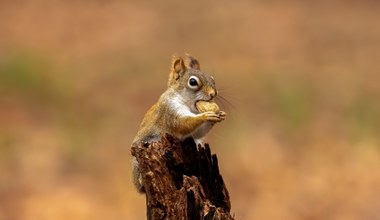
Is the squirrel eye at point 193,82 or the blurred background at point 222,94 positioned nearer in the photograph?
the squirrel eye at point 193,82

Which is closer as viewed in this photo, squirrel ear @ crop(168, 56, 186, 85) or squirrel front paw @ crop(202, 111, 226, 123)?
squirrel front paw @ crop(202, 111, 226, 123)

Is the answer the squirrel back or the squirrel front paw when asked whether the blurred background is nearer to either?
the squirrel back

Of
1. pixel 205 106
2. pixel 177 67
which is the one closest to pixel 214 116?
pixel 205 106

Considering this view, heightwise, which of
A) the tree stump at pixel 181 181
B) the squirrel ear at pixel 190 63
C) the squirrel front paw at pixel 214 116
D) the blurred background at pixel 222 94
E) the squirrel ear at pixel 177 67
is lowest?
the tree stump at pixel 181 181

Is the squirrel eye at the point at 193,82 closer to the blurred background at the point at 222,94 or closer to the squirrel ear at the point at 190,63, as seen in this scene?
the squirrel ear at the point at 190,63

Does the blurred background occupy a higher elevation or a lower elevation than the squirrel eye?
higher

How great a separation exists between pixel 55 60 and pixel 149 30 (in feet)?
7.56

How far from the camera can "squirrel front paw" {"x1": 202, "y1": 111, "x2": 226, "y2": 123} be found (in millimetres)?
6066

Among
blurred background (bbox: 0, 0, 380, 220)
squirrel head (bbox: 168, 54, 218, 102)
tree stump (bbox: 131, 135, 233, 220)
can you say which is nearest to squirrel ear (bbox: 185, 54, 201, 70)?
squirrel head (bbox: 168, 54, 218, 102)

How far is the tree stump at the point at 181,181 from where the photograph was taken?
566 centimetres

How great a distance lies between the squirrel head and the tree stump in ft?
1.55

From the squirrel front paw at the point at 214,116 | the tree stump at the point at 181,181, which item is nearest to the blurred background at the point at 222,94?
the squirrel front paw at the point at 214,116

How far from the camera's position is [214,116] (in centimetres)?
611

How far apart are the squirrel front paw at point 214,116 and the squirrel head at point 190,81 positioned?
29 centimetres
